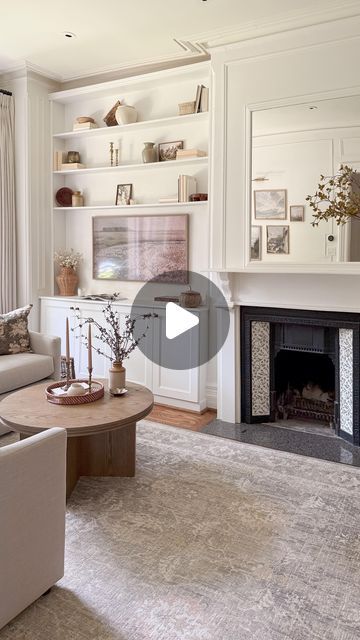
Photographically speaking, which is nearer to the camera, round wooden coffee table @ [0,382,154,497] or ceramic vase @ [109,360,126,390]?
round wooden coffee table @ [0,382,154,497]

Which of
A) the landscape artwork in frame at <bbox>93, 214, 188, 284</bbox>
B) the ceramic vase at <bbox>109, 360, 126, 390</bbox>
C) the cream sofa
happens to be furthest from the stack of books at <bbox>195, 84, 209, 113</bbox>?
the ceramic vase at <bbox>109, 360, 126, 390</bbox>

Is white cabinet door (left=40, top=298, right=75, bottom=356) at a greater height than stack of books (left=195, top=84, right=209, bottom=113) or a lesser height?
lesser

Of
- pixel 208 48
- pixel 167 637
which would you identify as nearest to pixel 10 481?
pixel 167 637

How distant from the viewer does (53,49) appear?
4.16 meters

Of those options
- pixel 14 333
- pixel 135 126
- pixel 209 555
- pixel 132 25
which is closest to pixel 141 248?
pixel 135 126

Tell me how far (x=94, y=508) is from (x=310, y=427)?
6.57 ft

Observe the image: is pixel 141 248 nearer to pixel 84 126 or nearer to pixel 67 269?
pixel 67 269

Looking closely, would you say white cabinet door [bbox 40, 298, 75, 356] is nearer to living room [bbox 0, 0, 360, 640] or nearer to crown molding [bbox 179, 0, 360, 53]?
living room [bbox 0, 0, 360, 640]

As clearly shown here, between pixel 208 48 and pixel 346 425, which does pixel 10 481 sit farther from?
pixel 208 48

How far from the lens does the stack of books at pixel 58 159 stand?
4.95 metres

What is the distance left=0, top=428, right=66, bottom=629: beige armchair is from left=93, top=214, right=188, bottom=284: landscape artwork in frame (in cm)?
279

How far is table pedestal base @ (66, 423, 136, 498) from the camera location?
290 centimetres

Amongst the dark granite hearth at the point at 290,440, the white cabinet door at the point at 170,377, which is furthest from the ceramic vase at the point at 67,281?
the dark granite hearth at the point at 290,440
